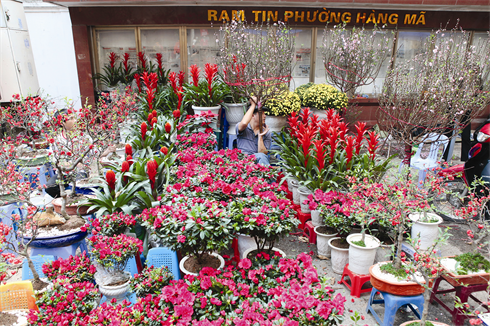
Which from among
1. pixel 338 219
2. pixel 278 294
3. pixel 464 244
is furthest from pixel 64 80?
pixel 464 244

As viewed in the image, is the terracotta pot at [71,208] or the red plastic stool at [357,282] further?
the terracotta pot at [71,208]

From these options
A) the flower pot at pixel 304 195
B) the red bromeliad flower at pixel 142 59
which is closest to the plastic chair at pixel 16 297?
the flower pot at pixel 304 195

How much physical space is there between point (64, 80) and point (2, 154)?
5.71 metres

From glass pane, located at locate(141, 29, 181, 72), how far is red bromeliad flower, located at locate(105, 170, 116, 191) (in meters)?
6.72

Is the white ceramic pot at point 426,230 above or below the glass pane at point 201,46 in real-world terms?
below

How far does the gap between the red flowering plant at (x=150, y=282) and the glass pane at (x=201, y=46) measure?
26.0 ft

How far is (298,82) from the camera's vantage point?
995 centimetres

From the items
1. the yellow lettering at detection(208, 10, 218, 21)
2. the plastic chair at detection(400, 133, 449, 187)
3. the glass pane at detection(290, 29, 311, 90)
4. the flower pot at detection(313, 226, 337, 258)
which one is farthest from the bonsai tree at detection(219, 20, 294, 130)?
the glass pane at detection(290, 29, 311, 90)

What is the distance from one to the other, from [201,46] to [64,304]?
832cm

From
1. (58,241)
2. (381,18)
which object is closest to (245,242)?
(58,241)

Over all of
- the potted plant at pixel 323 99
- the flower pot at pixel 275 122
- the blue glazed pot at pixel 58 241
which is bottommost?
the blue glazed pot at pixel 58 241

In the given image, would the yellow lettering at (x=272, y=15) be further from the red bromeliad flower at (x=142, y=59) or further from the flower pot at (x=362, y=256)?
the flower pot at (x=362, y=256)

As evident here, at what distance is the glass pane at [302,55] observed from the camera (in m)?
9.46

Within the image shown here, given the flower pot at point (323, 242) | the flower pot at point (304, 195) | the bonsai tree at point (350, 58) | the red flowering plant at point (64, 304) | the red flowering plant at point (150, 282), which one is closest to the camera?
the red flowering plant at point (64, 304)
